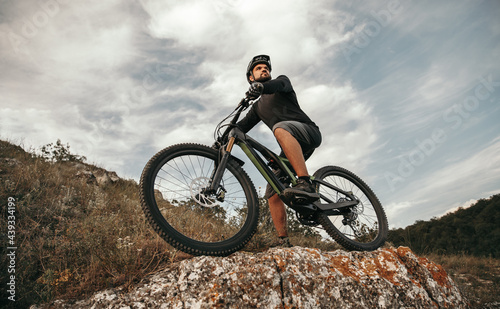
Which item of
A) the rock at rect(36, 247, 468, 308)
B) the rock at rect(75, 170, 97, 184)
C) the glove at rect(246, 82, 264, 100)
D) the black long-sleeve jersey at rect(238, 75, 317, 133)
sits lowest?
the rock at rect(36, 247, 468, 308)

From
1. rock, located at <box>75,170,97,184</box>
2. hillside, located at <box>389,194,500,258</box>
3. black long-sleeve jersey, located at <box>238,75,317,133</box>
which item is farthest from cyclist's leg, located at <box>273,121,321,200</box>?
hillside, located at <box>389,194,500,258</box>

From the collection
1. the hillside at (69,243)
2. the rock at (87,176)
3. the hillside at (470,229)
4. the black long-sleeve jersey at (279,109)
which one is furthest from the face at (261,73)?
the hillside at (470,229)

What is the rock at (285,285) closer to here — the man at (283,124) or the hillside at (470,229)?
the man at (283,124)

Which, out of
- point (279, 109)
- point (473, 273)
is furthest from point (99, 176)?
point (473, 273)

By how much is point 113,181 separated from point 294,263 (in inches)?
291

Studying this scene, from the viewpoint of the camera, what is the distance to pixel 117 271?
2.54m

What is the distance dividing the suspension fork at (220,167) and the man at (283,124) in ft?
2.29

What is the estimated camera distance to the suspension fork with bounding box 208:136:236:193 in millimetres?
2660

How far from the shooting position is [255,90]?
286cm

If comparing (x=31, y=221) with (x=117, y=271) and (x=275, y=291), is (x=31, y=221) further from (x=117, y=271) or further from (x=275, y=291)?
(x=275, y=291)

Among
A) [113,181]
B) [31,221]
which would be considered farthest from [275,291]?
[113,181]

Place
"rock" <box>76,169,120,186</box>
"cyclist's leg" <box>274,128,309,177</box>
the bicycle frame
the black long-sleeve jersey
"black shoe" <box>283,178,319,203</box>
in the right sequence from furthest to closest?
1. "rock" <box>76,169,120,186</box>
2. the black long-sleeve jersey
3. "cyclist's leg" <box>274,128,309,177</box>
4. "black shoe" <box>283,178,319,203</box>
5. the bicycle frame

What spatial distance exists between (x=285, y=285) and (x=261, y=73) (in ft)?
8.62

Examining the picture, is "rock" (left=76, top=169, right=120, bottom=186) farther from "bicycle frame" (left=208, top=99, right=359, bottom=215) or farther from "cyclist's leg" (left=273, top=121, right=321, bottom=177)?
"cyclist's leg" (left=273, top=121, right=321, bottom=177)
